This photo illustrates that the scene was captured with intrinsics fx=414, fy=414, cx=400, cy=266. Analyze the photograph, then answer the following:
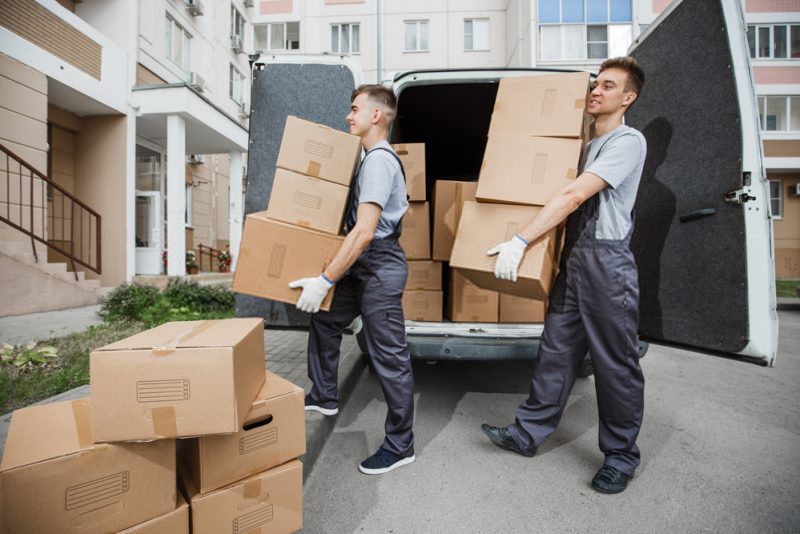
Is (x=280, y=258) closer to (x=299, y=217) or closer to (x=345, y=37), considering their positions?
(x=299, y=217)

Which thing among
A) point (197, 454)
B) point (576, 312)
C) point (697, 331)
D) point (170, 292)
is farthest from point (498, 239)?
point (170, 292)

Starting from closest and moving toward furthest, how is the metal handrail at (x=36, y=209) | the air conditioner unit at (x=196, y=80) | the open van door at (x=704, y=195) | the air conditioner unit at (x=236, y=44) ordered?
the open van door at (x=704, y=195)
the metal handrail at (x=36, y=209)
the air conditioner unit at (x=196, y=80)
the air conditioner unit at (x=236, y=44)

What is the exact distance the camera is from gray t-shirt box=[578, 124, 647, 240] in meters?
1.97

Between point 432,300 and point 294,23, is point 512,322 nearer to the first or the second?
point 432,300

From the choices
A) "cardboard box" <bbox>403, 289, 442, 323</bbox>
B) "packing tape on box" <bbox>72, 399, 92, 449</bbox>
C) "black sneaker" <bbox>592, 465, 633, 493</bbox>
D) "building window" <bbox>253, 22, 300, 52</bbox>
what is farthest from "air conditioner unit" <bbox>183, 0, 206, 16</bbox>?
"black sneaker" <bbox>592, 465, 633, 493</bbox>

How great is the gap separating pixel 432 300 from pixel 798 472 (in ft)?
7.78

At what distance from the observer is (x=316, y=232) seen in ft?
6.78

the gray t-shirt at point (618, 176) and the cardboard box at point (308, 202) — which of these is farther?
the cardboard box at point (308, 202)

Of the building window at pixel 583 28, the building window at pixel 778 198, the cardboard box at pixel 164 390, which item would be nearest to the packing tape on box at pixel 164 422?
the cardboard box at pixel 164 390

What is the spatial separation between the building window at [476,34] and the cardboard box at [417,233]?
16450 millimetres

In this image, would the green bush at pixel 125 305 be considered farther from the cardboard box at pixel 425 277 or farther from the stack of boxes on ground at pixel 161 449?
the stack of boxes on ground at pixel 161 449

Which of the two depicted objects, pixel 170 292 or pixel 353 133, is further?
pixel 170 292

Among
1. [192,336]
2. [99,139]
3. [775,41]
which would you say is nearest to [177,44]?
[99,139]

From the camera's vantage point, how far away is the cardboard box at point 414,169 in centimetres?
353
